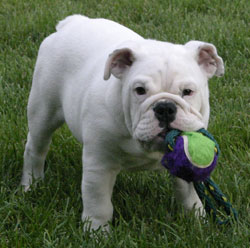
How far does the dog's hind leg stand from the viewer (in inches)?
165

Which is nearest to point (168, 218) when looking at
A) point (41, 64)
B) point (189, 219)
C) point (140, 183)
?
point (189, 219)

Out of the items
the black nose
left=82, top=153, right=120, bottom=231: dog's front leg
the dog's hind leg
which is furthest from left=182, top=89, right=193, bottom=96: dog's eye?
the dog's hind leg

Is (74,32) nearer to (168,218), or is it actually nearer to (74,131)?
(74,131)

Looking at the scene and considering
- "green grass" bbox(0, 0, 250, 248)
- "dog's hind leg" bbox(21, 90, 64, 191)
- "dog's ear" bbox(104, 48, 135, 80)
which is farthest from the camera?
"dog's hind leg" bbox(21, 90, 64, 191)

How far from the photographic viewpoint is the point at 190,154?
2986 mm

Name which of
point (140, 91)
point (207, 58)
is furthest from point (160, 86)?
point (207, 58)

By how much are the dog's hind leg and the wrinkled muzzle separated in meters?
1.22

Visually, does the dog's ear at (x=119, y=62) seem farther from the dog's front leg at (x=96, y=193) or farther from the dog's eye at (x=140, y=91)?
the dog's front leg at (x=96, y=193)

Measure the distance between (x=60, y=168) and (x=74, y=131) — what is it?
2.26 ft

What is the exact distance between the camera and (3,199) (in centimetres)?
395

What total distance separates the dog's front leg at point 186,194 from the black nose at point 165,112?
0.85m

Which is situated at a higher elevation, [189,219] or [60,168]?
[189,219]

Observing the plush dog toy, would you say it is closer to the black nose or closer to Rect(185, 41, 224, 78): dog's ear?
the black nose

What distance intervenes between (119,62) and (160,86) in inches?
16.3
